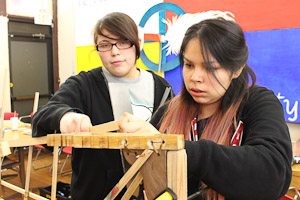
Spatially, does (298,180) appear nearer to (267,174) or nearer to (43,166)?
(267,174)

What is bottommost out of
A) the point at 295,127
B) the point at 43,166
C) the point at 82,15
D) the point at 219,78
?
the point at 43,166

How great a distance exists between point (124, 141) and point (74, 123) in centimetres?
33

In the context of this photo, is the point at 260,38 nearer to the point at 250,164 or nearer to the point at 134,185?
the point at 250,164

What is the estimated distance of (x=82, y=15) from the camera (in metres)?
4.56

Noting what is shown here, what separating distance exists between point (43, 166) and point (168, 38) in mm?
2900

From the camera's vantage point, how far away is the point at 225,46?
0.79m

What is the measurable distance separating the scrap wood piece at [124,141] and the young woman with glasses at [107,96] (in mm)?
495

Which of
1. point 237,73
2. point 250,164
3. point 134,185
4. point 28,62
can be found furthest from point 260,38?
point 28,62

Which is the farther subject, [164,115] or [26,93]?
[26,93]

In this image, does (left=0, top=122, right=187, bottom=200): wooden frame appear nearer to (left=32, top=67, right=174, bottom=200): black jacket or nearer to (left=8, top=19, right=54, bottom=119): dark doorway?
(left=32, top=67, right=174, bottom=200): black jacket

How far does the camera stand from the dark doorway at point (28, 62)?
16.7 feet

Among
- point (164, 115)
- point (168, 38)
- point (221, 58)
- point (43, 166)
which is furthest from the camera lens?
point (43, 166)

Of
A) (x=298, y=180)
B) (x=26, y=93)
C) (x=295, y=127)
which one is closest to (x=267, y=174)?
(x=298, y=180)

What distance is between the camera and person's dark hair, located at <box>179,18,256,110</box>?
2.54 feet
